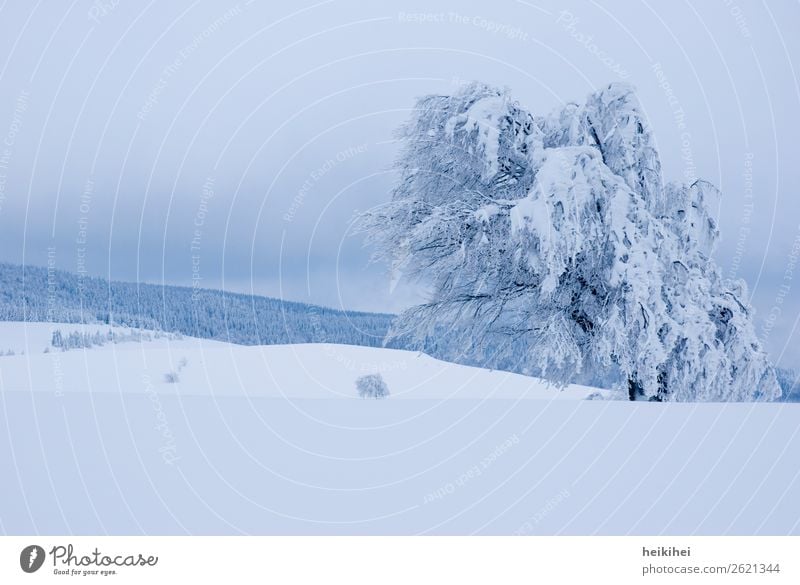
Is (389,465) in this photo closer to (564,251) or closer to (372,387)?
(564,251)

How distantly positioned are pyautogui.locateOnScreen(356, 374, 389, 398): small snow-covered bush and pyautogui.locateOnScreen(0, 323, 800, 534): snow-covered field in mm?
4766

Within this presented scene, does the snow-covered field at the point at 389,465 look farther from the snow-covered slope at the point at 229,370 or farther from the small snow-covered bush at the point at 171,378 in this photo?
the small snow-covered bush at the point at 171,378

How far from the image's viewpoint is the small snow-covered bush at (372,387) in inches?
579

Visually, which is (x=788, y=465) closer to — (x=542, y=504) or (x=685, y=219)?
(x=542, y=504)

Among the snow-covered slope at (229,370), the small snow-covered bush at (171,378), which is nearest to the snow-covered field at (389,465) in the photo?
the snow-covered slope at (229,370)

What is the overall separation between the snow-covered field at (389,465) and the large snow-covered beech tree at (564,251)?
76.9 inches

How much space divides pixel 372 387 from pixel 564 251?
19.3 feet

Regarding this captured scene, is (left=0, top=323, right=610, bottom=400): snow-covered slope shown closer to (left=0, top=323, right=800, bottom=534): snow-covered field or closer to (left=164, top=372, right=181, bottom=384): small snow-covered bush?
(left=164, top=372, right=181, bottom=384): small snow-covered bush

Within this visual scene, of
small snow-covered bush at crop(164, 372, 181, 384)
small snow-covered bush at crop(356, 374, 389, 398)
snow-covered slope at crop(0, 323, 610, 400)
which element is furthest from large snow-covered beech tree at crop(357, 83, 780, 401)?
small snow-covered bush at crop(164, 372, 181, 384)

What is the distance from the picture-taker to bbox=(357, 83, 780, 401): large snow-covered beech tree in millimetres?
10641

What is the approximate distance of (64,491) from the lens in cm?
568

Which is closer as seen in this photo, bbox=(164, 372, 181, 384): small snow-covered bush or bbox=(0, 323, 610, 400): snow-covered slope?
bbox=(0, 323, 610, 400): snow-covered slope

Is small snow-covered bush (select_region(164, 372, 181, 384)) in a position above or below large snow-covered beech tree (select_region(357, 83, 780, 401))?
below
